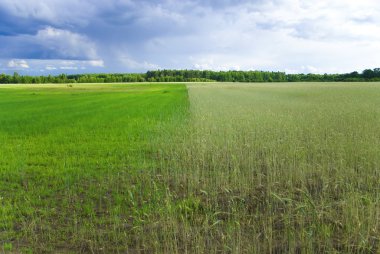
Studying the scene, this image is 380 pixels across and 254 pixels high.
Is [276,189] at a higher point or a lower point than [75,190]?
higher

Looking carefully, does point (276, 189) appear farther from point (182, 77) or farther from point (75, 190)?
point (182, 77)

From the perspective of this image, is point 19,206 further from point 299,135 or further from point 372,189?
point 299,135

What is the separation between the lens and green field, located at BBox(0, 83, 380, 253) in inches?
225

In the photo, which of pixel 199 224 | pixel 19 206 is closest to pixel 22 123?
pixel 19 206

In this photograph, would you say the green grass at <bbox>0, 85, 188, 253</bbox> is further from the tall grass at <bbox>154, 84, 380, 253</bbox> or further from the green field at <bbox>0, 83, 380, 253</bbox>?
the tall grass at <bbox>154, 84, 380, 253</bbox>

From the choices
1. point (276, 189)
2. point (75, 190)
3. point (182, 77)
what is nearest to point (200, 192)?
point (276, 189)

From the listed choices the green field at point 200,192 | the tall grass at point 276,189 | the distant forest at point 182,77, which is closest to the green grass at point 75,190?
the green field at point 200,192

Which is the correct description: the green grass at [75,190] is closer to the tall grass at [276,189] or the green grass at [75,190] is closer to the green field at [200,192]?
the green field at [200,192]

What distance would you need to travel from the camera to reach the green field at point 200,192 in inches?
225

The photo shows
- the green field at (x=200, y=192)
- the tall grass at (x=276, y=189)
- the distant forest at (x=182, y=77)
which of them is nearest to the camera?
the tall grass at (x=276, y=189)

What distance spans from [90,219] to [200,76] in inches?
6425


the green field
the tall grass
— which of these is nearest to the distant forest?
the tall grass

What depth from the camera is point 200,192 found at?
26.3 ft

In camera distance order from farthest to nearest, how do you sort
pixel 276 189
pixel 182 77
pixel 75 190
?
pixel 182 77 → pixel 75 190 → pixel 276 189
